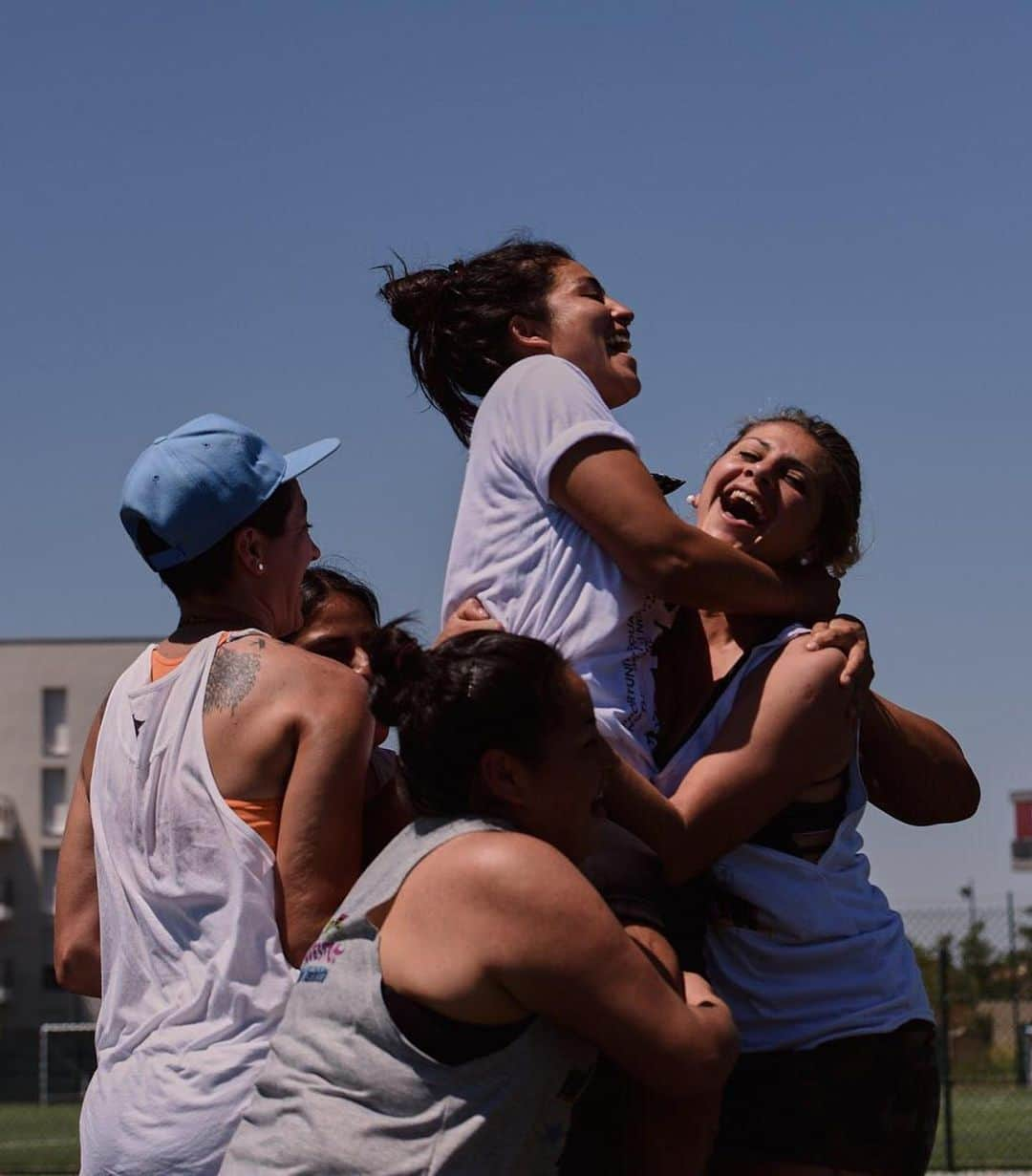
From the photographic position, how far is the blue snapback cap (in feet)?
11.6

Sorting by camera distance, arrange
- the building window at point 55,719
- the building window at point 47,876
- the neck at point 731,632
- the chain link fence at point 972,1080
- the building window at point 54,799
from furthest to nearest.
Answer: the building window at point 54,799 < the building window at point 55,719 < the building window at point 47,876 < the chain link fence at point 972,1080 < the neck at point 731,632

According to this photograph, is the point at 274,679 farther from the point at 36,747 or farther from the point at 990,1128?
the point at 36,747

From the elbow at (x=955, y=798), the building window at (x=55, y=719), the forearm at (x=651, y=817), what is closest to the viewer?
the forearm at (x=651, y=817)

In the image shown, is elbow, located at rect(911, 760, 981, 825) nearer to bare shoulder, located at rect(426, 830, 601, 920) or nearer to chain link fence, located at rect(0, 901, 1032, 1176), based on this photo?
bare shoulder, located at rect(426, 830, 601, 920)

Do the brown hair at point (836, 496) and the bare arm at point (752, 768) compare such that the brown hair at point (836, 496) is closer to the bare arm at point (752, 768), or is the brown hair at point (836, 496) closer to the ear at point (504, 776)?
the bare arm at point (752, 768)

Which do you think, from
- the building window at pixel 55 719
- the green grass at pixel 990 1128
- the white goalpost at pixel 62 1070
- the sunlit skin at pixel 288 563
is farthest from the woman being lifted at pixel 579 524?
the building window at pixel 55 719

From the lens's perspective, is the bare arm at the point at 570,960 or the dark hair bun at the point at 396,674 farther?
the dark hair bun at the point at 396,674

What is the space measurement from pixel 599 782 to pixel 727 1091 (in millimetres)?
687

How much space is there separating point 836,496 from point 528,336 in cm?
63

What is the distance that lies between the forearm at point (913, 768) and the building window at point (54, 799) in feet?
267

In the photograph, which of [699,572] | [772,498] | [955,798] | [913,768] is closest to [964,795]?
[955,798]

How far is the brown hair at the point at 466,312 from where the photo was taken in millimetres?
3625

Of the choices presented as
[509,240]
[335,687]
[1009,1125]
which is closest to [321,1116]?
[335,687]

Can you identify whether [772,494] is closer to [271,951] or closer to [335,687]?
[335,687]
